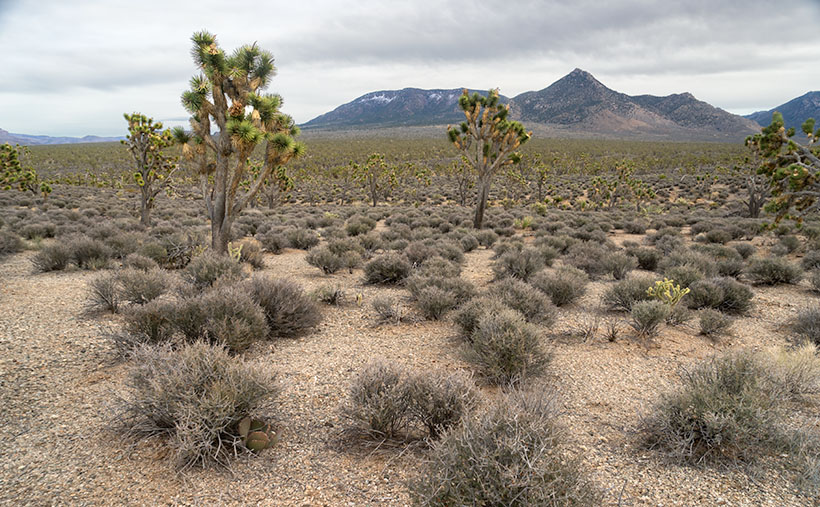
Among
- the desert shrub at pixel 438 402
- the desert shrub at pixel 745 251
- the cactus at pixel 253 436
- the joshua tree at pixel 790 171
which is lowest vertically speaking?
the desert shrub at pixel 745 251

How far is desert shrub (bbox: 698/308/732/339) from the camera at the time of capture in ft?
21.8

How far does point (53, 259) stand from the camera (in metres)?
9.59

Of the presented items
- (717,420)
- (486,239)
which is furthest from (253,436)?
(486,239)

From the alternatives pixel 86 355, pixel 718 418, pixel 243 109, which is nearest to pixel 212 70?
pixel 243 109

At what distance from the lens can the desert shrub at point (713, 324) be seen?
665cm

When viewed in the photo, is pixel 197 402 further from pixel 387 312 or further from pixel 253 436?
pixel 387 312

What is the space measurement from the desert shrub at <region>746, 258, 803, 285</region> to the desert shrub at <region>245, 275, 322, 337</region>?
34.1ft

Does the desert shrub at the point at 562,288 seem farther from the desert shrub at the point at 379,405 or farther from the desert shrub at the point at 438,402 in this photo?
the desert shrub at the point at 379,405

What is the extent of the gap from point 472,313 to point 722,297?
5.31 m

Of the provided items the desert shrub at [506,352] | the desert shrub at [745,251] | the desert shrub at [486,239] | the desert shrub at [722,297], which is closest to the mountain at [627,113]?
the desert shrub at [745,251]

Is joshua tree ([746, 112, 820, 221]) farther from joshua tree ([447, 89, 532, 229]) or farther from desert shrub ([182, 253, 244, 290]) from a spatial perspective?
desert shrub ([182, 253, 244, 290])

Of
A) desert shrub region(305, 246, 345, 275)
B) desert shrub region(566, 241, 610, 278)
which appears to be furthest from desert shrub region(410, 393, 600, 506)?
desert shrub region(566, 241, 610, 278)

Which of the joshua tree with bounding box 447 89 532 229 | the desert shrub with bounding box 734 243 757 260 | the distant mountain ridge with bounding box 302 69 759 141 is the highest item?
the distant mountain ridge with bounding box 302 69 759 141

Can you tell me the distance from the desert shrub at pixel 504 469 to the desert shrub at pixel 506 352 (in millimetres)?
1969
